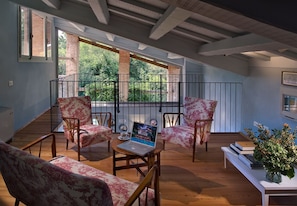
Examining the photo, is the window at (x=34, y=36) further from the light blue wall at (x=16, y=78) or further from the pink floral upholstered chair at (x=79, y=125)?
the pink floral upholstered chair at (x=79, y=125)

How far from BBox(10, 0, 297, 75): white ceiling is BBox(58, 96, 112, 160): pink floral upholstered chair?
4.70 feet

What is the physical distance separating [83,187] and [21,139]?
400 cm

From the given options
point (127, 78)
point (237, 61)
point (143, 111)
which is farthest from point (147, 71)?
point (237, 61)

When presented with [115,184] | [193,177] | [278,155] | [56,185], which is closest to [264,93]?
[193,177]

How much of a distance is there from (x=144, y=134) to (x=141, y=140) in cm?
8

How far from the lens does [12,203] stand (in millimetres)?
2775

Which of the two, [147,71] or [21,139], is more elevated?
[147,71]

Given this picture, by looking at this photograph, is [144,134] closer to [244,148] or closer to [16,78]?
[244,148]

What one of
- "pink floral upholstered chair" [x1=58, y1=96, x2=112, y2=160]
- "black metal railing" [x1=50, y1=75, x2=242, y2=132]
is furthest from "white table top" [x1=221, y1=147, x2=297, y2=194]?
"black metal railing" [x1=50, y1=75, x2=242, y2=132]

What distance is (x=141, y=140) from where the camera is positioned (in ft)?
10.7

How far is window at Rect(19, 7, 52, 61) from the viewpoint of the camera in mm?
5983

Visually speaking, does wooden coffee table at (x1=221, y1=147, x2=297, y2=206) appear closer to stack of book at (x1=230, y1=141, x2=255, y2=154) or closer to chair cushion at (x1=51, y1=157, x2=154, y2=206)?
stack of book at (x1=230, y1=141, x2=255, y2=154)

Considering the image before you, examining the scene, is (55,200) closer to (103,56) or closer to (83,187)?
(83,187)

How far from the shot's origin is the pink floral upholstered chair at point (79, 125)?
3998 mm
